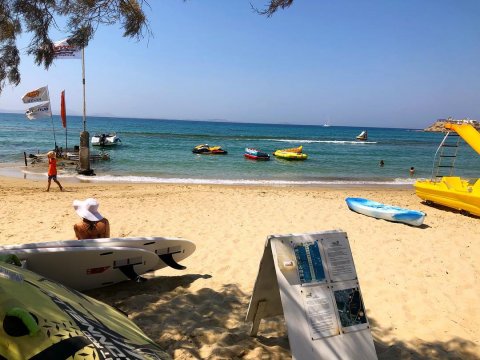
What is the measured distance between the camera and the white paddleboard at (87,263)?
4195mm

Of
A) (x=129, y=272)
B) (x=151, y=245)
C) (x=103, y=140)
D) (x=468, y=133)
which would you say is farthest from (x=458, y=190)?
(x=103, y=140)

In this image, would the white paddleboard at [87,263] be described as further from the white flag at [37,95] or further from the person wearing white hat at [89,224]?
the white flag at [37,95]

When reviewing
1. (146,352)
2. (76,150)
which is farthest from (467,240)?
(76,150)

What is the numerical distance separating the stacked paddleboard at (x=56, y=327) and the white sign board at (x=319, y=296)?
3.76 feet

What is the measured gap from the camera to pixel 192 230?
8250 mm

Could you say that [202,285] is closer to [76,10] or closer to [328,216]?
[76,10]

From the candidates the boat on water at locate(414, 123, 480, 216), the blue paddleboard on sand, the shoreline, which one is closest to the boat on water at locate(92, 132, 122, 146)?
the shoreline

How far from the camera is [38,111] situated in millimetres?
19984

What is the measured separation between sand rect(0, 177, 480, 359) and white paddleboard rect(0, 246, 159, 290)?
29 centimetres

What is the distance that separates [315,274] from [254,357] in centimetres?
110

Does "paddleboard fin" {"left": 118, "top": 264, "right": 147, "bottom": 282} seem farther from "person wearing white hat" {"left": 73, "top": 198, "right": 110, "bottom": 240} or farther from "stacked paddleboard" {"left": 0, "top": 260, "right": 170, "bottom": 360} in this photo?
"stacked paddleboard" {"left": 0, "top": 260, "right": 170, "bottom": 360}

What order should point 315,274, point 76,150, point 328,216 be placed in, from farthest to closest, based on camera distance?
point 76,150 < point 328,216 < point 315,274

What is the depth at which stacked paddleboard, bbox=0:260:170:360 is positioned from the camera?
2.03 m

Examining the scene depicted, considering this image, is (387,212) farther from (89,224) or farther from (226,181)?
(226,181)
